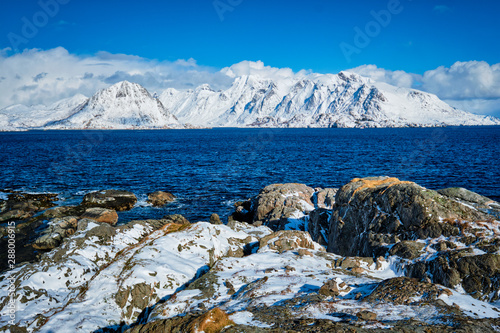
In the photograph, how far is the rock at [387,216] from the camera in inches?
582

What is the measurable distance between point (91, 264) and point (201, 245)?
581cm

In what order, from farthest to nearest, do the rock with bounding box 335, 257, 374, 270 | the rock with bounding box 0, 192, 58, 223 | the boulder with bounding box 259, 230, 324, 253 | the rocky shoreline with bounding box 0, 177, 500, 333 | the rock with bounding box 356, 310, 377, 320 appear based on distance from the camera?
1. the rock with bounding box 0, 192, 58, 223
2. the boulder with bounding box 259, 230, 324, 253
3. the rock with bounding box 335, 257, 374, 270
4. the rocky shoreline with bounding box 0, 177, 500, 333
5. the rock with bounding box 356, 310, 377, 320

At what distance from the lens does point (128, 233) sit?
19062 mm

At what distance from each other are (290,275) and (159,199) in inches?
1163

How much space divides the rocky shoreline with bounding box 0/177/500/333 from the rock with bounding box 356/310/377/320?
0.13 ft

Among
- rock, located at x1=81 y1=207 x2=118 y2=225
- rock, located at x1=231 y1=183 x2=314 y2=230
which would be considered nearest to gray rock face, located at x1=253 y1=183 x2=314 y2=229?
rock, located at x1=231 y1=183 x2=314 y2=230

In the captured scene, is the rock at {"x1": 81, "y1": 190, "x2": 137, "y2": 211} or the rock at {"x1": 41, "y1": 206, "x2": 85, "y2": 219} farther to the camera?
the rock at {"x1": 81, "y1": 190, "x2": 137, "y2": 211}

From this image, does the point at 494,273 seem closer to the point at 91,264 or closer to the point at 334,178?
the point at 91,264

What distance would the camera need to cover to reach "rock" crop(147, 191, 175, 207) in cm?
3764

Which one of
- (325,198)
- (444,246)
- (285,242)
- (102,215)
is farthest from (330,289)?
(102,215)

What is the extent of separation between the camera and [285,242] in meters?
15.9

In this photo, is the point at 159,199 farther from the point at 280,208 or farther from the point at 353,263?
the point at 353,263

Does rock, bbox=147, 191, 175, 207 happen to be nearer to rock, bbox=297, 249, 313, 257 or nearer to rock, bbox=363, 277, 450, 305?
rock, bbox=297, 249, 313, 257

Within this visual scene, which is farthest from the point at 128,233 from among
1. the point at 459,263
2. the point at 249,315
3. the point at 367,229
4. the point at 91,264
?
the point at 459,263
